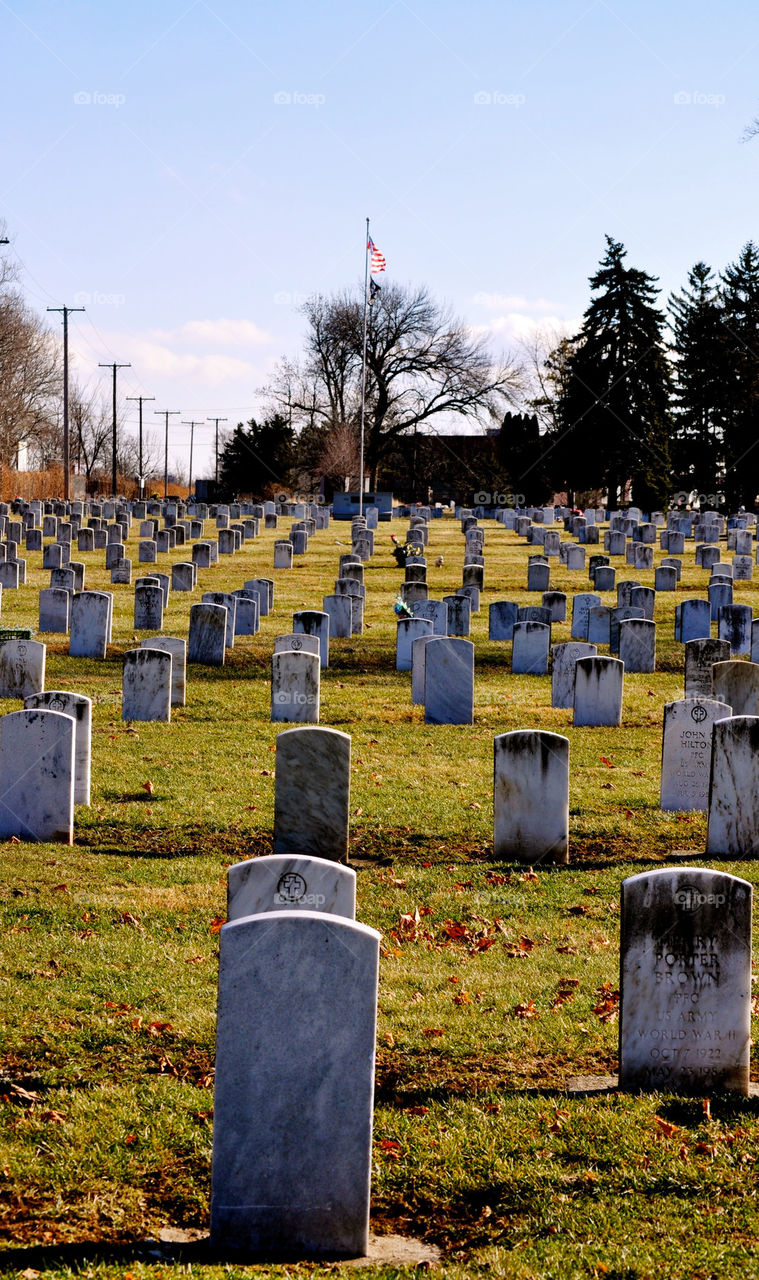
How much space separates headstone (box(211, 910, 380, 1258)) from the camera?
14.0 ft

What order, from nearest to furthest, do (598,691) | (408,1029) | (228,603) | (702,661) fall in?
1. (408,1029)
2. (598,691)
3. (702,661)
4. (228,603)

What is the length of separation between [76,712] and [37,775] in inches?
34.4

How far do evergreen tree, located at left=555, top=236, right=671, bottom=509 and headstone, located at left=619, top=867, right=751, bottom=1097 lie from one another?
190 feet

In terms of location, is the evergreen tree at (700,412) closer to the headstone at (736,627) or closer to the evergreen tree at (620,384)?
the evergreen tree at (620,384)

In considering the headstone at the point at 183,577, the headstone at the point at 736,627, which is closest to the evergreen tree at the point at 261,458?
the headstone at the point at 183,577

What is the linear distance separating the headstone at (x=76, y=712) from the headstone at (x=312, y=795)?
1.84 metres

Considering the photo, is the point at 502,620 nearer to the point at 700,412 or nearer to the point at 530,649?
the point at 530,649

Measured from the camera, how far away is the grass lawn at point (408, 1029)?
439cm

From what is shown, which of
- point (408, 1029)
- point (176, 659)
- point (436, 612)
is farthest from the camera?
point (436, 612)

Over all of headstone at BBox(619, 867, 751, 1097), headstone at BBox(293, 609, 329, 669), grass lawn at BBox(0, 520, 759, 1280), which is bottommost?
grass lawn at BBox(0, 520, 759, 1280)

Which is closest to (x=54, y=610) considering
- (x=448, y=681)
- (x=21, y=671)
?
(x=21, y=671)

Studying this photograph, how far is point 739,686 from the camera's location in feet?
44.9

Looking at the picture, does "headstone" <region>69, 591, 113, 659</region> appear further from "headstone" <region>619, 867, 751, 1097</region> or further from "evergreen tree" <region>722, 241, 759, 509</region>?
"evergreen tree" <region>722, 241, 759, 509</region>

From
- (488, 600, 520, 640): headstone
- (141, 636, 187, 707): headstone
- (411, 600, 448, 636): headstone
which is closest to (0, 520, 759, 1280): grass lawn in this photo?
(141, 636, 187, 707): headstone
